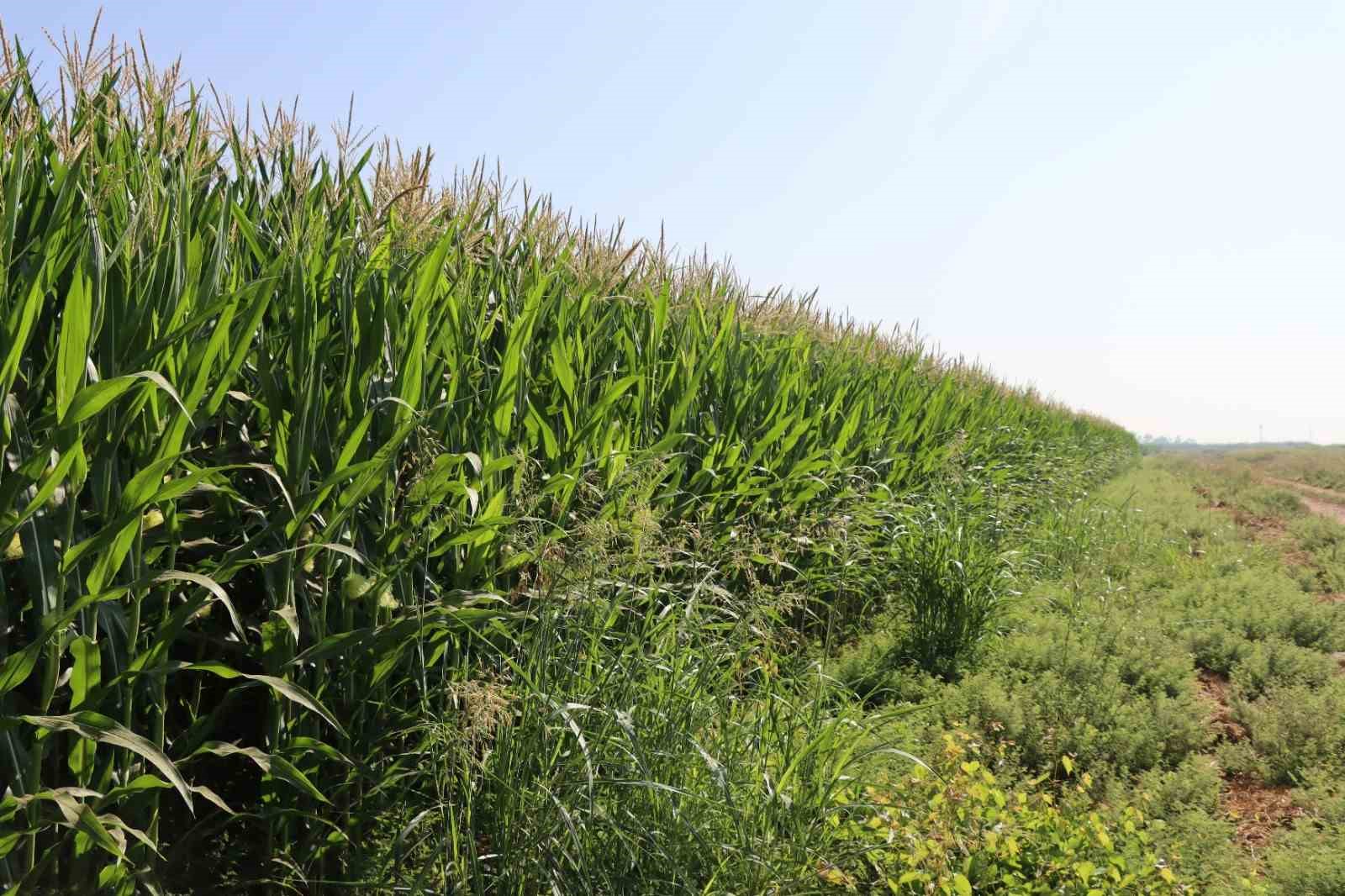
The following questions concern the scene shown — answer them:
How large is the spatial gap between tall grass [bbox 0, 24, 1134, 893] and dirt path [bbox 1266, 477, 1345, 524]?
13.6 m

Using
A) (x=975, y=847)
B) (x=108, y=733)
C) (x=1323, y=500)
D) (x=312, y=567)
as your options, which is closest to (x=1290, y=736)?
(x=975, y=847)

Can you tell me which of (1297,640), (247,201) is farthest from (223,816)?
(1297,640)

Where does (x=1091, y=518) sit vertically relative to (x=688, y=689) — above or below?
above

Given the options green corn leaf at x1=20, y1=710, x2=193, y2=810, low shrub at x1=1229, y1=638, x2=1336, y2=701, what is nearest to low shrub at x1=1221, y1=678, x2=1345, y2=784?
low shrub at x1=1229, y1=638, x2=1336, y2=701

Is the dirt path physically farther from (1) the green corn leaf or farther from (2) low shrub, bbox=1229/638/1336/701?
(1) the green corn leaf

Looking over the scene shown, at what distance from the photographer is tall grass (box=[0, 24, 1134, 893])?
1901 mm

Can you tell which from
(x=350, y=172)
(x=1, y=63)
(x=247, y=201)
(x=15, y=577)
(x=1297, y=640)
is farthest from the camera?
(x=1297, y=640)

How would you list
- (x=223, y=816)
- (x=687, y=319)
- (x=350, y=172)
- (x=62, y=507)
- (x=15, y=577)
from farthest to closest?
(x=687, y=319), (x=350, y=172), (x=223, y=816), (x=15, y=577), (x=62, y=507)

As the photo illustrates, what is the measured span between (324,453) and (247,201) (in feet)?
3.87

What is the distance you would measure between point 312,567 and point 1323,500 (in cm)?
1942

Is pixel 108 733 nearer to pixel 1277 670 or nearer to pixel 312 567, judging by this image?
pixel 312 567

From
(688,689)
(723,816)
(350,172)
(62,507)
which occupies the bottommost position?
(723,816)

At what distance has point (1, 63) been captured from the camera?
290 cm

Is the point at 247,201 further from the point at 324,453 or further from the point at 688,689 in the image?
the point at 688,689
